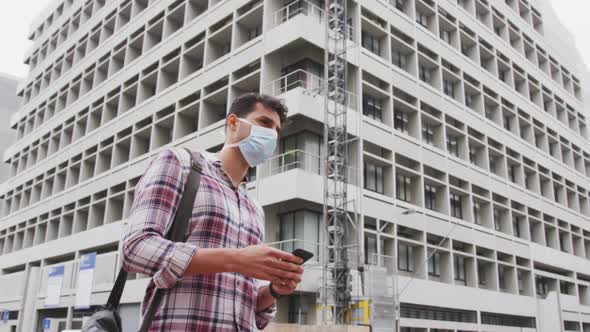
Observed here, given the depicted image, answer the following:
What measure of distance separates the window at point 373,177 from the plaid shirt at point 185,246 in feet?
90.6

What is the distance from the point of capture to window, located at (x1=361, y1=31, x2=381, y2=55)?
33.3m

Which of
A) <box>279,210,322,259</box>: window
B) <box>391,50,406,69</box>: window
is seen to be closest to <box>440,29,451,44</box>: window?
<box>391,50,406,69</box>: window

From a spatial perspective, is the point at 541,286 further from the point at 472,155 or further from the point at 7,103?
the point at 7,103

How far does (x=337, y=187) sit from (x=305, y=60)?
7187 mm

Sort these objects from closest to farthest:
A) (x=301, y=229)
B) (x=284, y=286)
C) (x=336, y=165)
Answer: (x=284, y=286) < (x=301, y=229) < (x=336, y=165)

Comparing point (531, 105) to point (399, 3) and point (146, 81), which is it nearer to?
point (399, 3)

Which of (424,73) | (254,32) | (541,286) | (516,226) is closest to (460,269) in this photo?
(516,226)

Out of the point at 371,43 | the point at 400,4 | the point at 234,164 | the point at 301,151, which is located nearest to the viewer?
the point at 234,164

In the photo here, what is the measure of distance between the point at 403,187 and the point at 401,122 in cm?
423

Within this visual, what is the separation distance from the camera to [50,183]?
48.3 m

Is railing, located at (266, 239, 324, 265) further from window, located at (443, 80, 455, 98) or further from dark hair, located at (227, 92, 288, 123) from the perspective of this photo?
dark hair, located at (227, 92, 288, 123)

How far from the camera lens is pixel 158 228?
229 centimetres

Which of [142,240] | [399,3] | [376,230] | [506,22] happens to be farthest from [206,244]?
[506,22]

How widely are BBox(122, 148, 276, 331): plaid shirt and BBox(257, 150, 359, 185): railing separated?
77.9ft
